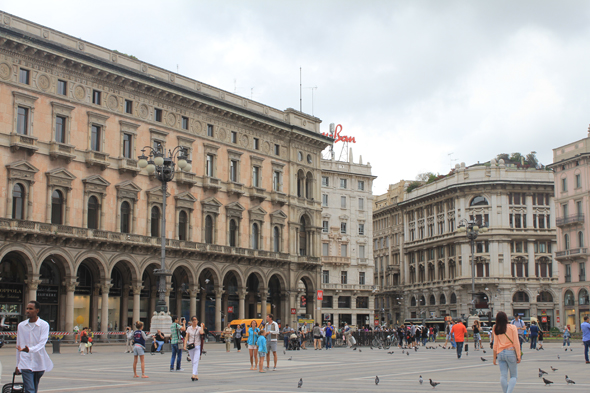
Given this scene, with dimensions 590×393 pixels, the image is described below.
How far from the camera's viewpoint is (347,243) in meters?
85.2

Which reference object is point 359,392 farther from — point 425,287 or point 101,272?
point 425,287

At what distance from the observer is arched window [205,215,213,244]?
184 feet

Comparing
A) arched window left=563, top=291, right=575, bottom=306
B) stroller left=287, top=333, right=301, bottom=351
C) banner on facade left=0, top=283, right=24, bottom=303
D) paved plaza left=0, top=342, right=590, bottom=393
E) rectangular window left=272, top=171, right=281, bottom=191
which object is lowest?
stroller left=287, top=333, right=301, bottom=351

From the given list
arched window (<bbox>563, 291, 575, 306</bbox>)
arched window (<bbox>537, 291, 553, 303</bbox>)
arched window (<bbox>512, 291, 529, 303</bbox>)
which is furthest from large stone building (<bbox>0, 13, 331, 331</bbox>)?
arched window (<bbox>537, 291, 553, 303</bbox>)

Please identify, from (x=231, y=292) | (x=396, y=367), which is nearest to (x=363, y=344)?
(x=231, y=292)

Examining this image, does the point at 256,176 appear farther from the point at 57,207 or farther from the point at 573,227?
the point at 573,227

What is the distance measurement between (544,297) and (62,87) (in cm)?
6461

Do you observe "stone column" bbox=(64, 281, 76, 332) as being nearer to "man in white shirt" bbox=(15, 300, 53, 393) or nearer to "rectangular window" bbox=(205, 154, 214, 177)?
"rectangular window" bbox=(205, 154, 214, 177)

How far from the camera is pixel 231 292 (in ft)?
194

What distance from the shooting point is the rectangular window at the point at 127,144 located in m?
50.5

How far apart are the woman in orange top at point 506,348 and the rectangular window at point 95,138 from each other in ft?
131

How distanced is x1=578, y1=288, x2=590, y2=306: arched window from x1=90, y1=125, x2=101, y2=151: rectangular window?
49.1 metres

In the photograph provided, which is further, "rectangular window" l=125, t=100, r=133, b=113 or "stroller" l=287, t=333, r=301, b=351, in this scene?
"rectangular window" l=125, t=100, r=133, b=113

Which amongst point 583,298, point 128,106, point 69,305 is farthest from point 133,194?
point 583,298
